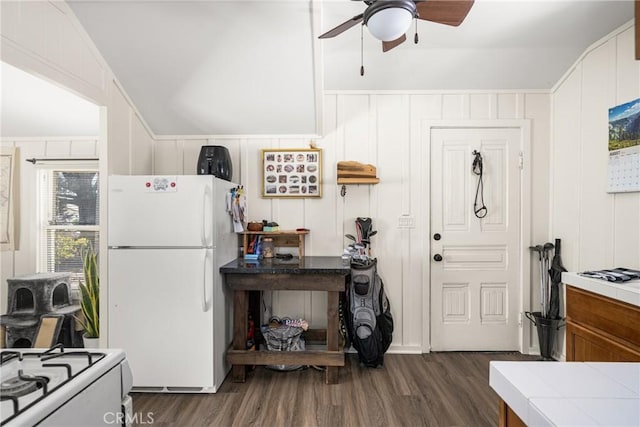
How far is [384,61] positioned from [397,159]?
2.73ft

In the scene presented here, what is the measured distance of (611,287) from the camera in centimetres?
166

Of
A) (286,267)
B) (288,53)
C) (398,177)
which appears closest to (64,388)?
(286,267)

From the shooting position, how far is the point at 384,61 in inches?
104

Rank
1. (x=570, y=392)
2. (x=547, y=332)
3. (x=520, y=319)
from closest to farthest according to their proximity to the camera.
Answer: (x=570, y=392), (x=547, y=332), (x=520, y=319)

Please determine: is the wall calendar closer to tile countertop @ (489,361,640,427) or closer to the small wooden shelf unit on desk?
tile countertop @ (489,361,640,427)

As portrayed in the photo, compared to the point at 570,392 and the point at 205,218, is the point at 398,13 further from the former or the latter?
the point at 205,218

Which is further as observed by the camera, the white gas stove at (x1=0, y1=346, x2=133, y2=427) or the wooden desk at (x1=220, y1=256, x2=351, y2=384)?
the wooden desk at (x1=220, y1=256, x2=351, y2=384)

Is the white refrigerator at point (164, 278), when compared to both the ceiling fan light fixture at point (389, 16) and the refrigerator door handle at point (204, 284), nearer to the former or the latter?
the refrigerator door handle at point (204, 284)

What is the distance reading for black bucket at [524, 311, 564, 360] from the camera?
2.71 metres

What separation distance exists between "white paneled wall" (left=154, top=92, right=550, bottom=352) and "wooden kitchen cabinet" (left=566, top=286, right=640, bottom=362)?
110cm

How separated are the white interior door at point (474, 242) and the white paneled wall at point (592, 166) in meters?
0.33

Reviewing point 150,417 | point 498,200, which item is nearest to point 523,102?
point 498,200

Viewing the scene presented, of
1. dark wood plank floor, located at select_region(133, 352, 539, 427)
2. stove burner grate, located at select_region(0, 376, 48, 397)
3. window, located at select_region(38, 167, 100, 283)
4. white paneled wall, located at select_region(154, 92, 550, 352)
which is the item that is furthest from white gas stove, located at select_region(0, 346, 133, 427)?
window, located at select_region(38, 167, 100, 283)

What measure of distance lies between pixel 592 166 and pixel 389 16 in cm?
212
